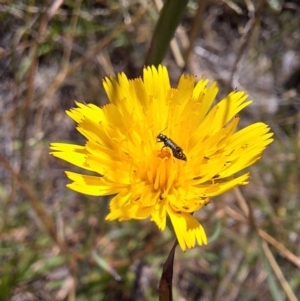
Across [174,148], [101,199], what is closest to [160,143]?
[174,148]

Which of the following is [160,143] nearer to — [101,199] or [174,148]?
[174,148]

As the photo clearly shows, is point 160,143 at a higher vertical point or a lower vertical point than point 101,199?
higher

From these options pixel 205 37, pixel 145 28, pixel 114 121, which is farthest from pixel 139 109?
pixel 205 37

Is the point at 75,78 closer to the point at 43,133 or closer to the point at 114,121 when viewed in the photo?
the point at 43,133

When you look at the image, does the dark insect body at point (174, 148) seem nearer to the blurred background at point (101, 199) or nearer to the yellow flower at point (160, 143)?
the yellow flower at point (160, 143)

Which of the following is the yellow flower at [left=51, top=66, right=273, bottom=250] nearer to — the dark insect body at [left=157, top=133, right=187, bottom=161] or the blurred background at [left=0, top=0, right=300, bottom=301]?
the dark insect body at [left=157, top=133, right=187, bottom=161]
